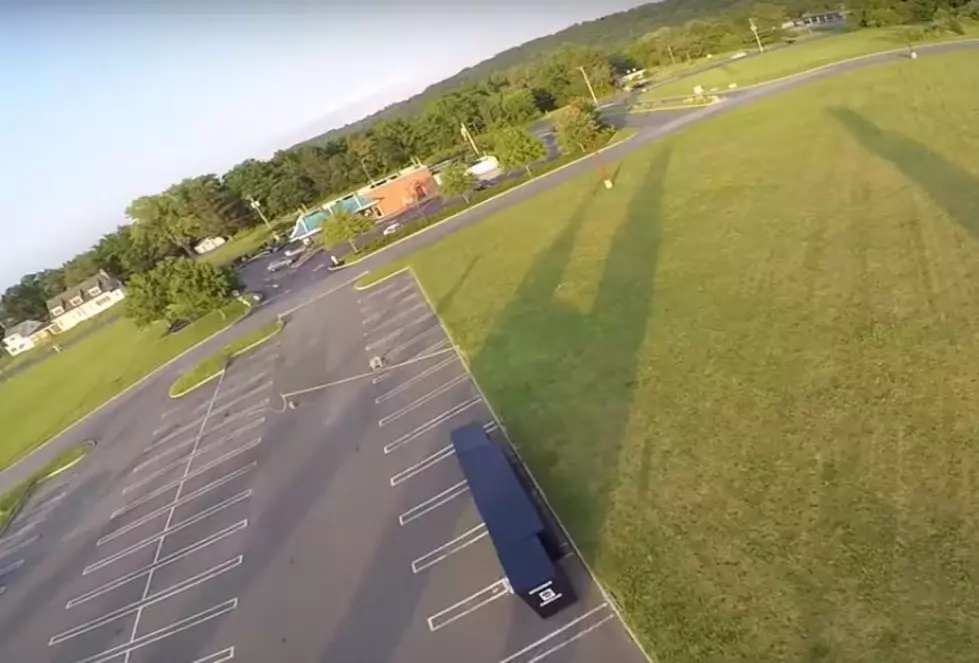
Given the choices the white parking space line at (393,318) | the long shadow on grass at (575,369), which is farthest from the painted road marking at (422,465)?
the white parking space line at (393,318)

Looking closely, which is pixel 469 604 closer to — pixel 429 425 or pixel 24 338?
pixel 429 425

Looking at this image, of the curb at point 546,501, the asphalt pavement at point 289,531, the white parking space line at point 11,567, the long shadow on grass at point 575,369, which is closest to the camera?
the curb at point 546,501

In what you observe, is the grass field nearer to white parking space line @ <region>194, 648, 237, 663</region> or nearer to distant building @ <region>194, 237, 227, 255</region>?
white parking space line @ <region>194, 648, 237, 663</region>

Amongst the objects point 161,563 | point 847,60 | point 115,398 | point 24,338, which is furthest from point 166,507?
point 24,338

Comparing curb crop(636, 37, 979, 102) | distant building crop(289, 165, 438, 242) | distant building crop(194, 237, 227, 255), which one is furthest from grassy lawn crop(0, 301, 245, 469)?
curb crop(636, 37, 979, 102)

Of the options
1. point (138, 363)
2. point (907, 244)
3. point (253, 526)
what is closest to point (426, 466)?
point (253, 526)

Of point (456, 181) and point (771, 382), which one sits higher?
point (456, 181)

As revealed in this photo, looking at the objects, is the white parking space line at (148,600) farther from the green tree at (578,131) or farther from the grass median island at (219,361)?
the green tree at (578,131)
